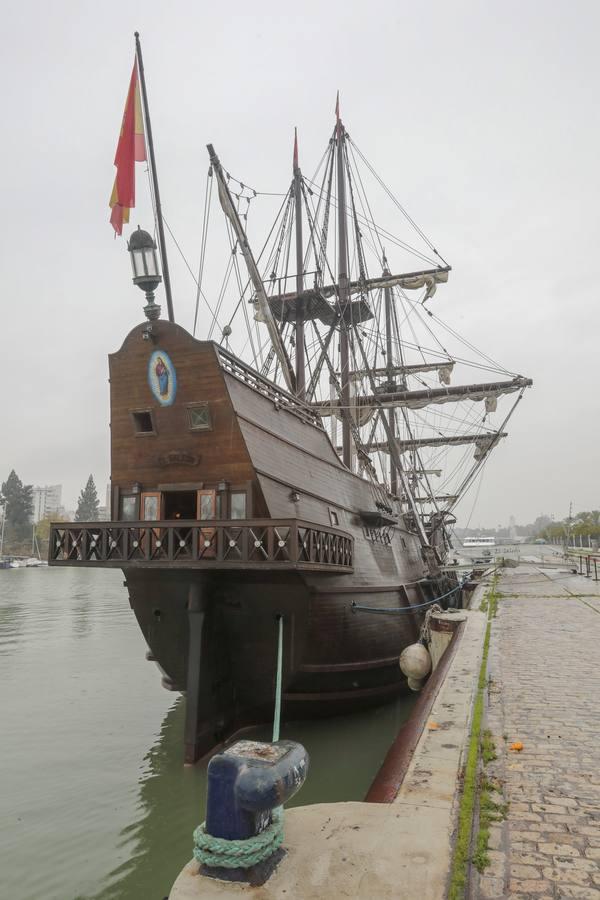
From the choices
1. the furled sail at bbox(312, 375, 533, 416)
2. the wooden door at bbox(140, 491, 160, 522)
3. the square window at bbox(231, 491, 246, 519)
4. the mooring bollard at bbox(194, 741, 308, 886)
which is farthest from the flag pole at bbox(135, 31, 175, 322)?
the furled sail at bbox(312, 375, 533, 416)

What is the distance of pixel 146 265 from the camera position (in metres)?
10.4

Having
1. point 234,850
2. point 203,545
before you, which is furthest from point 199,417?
point 234,850

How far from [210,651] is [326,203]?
21.4 meters

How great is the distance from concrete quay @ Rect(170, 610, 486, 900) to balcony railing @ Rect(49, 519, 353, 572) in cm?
408

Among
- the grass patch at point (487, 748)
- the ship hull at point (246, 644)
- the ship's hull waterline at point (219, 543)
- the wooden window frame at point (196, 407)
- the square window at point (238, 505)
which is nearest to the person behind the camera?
the grass patch at point (487, 748)

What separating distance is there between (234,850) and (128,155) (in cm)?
1135

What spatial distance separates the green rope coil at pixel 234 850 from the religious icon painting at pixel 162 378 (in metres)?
7.70

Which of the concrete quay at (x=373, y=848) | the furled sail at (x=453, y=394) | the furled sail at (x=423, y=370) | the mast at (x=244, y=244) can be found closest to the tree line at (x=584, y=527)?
the furled sail at (x=423, y=370)

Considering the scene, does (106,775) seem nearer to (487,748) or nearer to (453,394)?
(487,748)

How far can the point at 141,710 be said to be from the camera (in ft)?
44.3

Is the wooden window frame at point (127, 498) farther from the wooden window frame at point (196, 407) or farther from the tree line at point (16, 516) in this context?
the tree line at point (16, 516)

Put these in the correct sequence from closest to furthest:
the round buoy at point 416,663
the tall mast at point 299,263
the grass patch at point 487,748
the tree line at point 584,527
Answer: the grass patch at point 487,748 < the round buoy at point 416,663 < the tall mast at point 299,263 < the tree line at point 584,527

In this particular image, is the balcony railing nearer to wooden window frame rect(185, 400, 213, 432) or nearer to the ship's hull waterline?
the ship's hull waterline

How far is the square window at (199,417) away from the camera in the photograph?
10141mm
